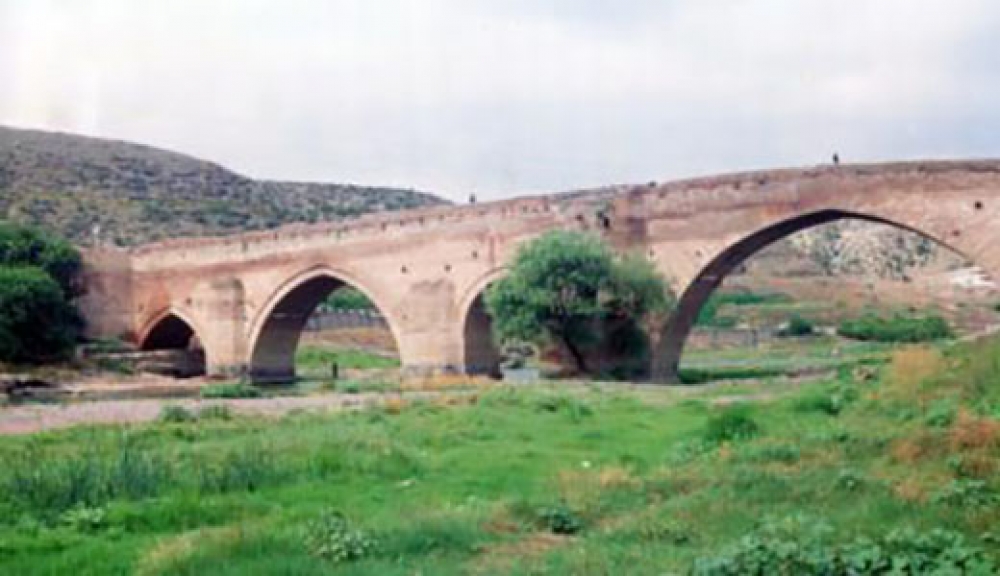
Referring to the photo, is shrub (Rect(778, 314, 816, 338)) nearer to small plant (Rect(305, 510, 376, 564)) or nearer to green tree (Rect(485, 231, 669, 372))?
green tree (Rect(485, 231, 669, 372))

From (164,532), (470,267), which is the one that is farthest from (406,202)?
(164,532)

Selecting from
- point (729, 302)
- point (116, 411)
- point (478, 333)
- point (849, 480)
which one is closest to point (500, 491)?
point (849, 480)

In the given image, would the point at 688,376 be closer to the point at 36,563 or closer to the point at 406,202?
the point at 36,563

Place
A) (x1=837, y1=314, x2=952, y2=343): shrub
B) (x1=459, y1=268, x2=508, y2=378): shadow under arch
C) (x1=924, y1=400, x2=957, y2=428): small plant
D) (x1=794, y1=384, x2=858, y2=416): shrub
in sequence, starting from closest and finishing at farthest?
(x1=924, y1=400, x2=957, y2=428): small plant → (x1=794, y1=384, x2=858, y2=416): shrub → (x1=459, y1=268, x2=508, y2=378): shadow under arch → (x1=837, y1=314, x2=952, y2=343): shrub

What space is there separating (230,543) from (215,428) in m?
8.75

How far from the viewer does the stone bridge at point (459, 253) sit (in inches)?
1035

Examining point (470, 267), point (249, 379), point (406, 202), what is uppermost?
point (406, 202)

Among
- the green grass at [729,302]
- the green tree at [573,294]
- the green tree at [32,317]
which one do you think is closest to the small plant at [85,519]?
the green tree at [573,294]

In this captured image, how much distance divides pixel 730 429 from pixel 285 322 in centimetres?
3153

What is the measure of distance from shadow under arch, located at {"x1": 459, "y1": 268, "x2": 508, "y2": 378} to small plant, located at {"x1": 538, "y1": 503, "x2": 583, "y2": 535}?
25171 millimetres

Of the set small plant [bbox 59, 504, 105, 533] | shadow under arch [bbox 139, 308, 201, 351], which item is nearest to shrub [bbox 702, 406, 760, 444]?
small plant [bbox 59, 504, 105, 533]

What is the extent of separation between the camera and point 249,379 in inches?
1603

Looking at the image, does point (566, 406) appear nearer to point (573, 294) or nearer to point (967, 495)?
point (967, 495)

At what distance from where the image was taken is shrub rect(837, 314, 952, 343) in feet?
139
